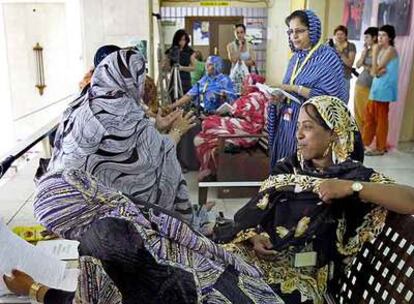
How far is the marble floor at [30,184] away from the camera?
1.95m

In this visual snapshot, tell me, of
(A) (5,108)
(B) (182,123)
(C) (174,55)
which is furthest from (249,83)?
(A) (5,108)

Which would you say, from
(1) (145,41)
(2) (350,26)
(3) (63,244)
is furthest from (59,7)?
(3) (63,244)

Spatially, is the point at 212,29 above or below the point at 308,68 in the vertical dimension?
above

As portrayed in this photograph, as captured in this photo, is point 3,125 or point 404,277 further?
point 3,125

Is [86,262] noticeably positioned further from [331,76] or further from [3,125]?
[3,125]

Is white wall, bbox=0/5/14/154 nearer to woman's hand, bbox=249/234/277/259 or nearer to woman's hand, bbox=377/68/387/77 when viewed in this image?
woman's hand, bbox=377/68/387/77

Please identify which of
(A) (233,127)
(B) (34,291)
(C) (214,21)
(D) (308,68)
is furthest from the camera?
(C) (214,21)

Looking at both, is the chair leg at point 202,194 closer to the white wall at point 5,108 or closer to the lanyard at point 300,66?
the lanyard at point 300,66

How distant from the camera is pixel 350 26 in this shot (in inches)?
255

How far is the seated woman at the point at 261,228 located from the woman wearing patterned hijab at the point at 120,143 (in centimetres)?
35

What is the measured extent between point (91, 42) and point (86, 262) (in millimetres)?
3835

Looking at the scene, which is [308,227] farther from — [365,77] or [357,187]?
[365,77]

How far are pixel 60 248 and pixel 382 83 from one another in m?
4.16

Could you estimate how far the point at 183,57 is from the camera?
587cm
